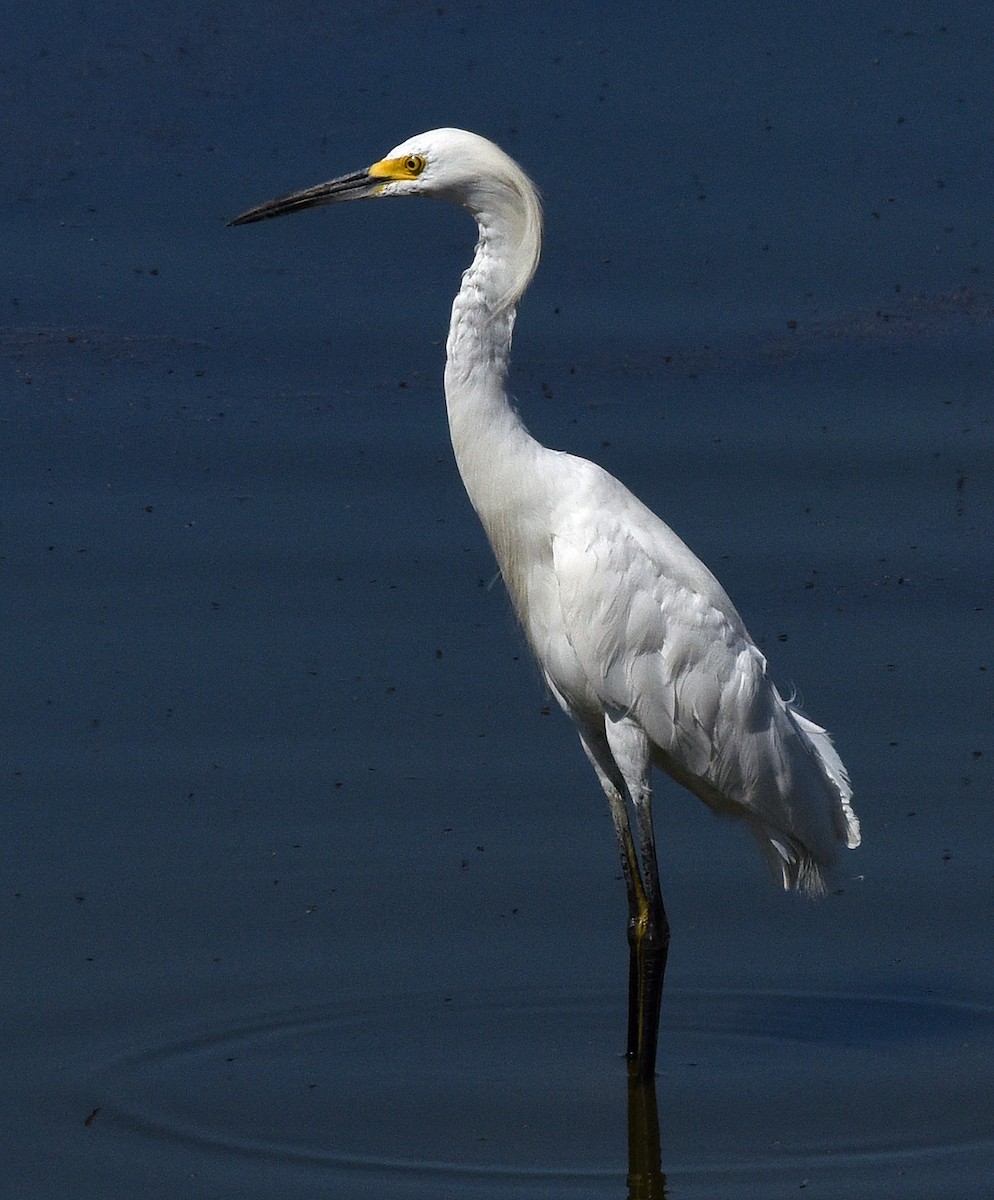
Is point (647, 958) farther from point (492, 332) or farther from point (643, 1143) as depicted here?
point (492, 332)

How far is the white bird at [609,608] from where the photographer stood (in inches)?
195

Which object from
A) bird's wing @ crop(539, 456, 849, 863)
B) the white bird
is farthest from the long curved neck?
bird's wing @ crop(539, 456, 849, 863)

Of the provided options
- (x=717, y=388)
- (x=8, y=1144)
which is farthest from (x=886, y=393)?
(x=8, y=1144)

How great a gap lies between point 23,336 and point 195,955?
4249 mm

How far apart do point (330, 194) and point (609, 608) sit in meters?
1.12

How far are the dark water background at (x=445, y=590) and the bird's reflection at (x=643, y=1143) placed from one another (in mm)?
40

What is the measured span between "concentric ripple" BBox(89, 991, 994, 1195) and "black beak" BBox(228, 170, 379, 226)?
1.88 m

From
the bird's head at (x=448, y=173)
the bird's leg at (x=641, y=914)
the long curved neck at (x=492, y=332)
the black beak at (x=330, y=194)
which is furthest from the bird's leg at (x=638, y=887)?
the black beak at (x=330, y=194)

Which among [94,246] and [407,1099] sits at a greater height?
[94,246]

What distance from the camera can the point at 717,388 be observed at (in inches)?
356

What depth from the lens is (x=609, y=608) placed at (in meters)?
5.04

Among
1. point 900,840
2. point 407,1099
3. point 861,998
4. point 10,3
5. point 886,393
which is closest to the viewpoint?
point 407,1099

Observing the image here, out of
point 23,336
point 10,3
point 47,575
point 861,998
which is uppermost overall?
point 10,3

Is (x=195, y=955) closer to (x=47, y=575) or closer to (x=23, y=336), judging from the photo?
(x=47, y=575)
